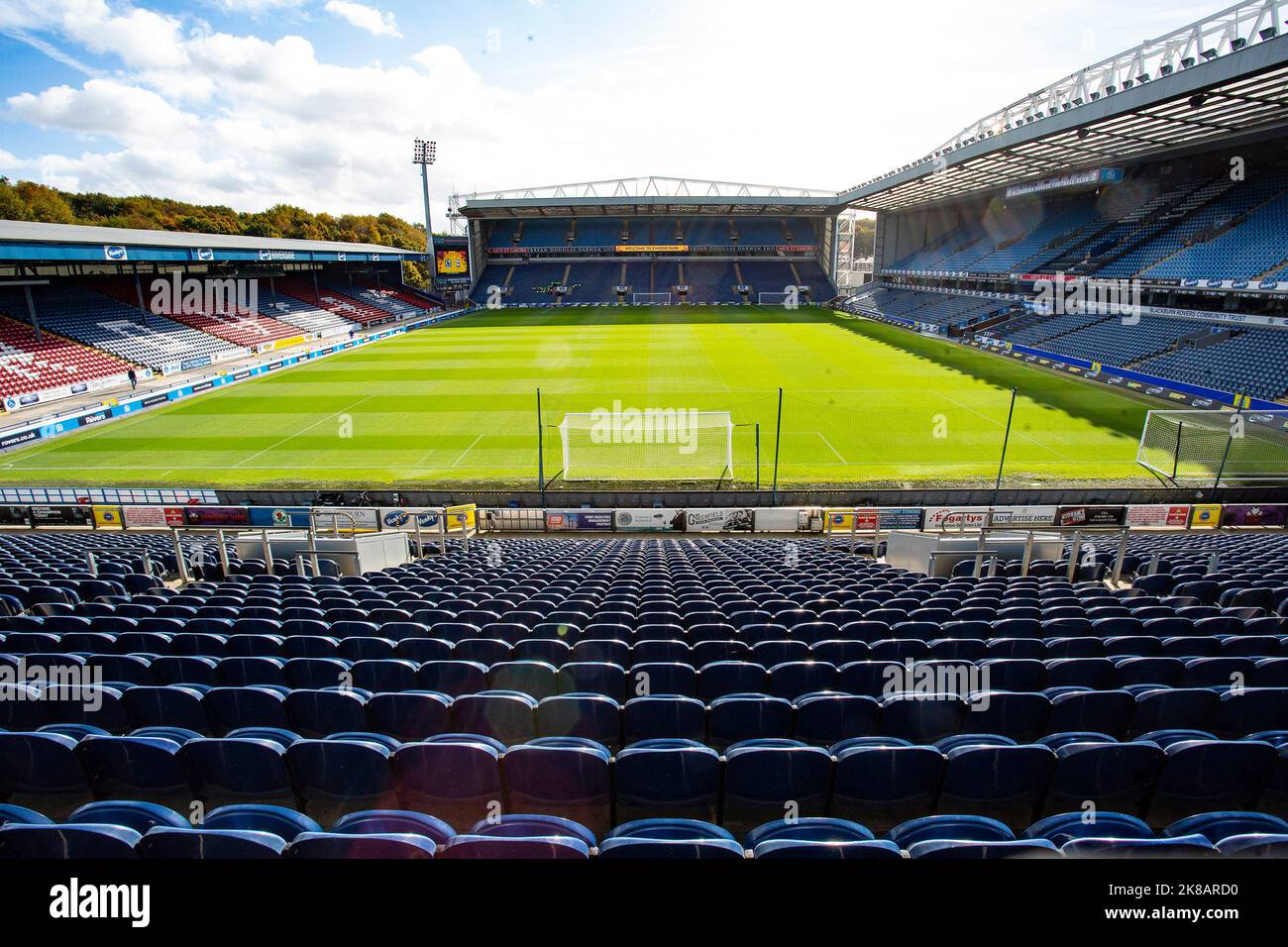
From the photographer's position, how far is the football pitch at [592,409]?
2320cm

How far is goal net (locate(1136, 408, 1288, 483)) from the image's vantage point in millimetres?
21250

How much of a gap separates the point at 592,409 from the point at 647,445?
6.17 m

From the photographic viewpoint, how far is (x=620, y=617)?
7.72 m

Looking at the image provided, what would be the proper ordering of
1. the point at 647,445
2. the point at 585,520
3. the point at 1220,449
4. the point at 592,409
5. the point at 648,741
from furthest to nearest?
the point at 592,409 < the point at 647,445 < the point at 1220,449 < the point at 585,520 < the point at 648,741

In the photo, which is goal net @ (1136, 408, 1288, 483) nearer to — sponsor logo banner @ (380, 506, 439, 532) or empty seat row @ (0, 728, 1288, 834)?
empty seat row @ (0, 728, 1288, 834)

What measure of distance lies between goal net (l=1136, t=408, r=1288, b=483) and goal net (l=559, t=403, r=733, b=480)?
15.0 meters

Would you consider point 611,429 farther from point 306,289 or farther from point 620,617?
point 306,289

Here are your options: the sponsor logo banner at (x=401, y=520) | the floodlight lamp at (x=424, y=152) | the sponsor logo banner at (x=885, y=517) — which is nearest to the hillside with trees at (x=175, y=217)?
the floodlight lamp at (x=424, y=152)

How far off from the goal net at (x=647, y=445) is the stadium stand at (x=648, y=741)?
15.6 metres

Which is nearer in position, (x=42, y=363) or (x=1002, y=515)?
(x=1002, y=515)

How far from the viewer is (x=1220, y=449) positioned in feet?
77.9

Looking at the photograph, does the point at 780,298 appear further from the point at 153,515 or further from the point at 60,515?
the point at 60,515

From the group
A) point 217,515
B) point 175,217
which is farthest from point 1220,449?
point 175,217

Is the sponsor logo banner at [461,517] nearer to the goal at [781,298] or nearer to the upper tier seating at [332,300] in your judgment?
the upper tier seating at [332,300]
